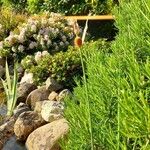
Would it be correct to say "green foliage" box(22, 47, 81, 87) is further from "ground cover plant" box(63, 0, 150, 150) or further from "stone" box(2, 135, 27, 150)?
"ground cover plant" box(63, 0, 150, 150)

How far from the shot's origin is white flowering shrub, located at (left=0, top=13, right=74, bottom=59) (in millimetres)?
11562

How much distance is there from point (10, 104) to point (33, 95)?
994 mm

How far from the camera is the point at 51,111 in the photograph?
7898mm

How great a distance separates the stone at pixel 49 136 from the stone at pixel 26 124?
0.55 metres

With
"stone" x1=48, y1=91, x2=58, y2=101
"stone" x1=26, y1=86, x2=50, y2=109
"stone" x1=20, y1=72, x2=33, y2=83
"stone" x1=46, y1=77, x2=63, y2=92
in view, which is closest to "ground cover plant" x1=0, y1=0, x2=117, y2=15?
"stone" x1=20, y1=72, x2=33, y2=83

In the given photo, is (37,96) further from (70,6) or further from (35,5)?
(35,5)

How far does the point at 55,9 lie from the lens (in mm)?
15016

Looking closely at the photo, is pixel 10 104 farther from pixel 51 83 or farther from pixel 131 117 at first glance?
pixel 131 117

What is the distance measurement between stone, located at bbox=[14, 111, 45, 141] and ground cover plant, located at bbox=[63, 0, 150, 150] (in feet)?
12.3

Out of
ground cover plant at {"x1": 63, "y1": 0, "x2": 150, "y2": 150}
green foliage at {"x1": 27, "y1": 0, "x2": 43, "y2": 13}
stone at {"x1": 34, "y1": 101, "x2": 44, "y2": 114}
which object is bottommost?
stone at {"x1": 34, "y1": 101, "x2": 44, "y2": 114}

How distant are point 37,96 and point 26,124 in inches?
62.4

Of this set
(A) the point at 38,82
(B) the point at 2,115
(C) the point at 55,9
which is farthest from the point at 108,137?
(C) the point at 55,9

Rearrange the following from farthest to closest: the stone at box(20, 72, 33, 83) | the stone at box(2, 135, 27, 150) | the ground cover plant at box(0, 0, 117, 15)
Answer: the ground cover plant at box(0, 0, 117, 15) → the stone at box(20, 72, 33, 83) → the stone at box(2, 135, 27, 150)

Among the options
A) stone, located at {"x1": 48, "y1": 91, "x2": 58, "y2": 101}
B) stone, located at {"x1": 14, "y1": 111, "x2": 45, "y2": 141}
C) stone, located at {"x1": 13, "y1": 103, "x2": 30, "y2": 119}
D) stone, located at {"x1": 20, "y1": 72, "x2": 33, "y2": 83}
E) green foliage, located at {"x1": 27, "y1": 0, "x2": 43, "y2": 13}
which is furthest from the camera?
green foliage, located at {"x1": 27, "y1": 0, "x2": 43, "y2": 13}
